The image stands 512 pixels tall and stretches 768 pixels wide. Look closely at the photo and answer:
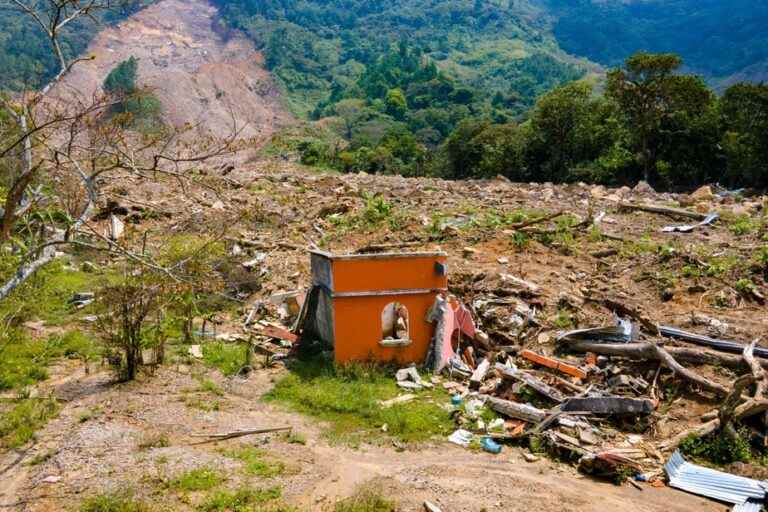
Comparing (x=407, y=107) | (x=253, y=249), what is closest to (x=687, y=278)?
(x=253, y=249)

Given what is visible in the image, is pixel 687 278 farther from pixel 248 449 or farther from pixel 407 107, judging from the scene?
pixel 407 107

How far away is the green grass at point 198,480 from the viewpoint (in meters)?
5.49

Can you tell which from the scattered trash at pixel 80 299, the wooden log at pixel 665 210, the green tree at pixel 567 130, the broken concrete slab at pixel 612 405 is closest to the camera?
the broken concrete slab at pixel 612 405

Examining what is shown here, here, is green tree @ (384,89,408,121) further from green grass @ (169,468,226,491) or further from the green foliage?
green grass @ (169,468,226,491)

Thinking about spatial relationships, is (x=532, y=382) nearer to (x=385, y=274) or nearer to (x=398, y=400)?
(x=398, y=400)

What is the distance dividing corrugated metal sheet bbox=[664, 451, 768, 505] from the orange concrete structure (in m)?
3.60

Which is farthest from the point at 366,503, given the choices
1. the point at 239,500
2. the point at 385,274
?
the point at 385,274

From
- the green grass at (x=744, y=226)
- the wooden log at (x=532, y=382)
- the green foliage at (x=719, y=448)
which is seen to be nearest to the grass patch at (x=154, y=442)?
the wooden log at (x=532, y=382)

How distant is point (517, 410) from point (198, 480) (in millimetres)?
3439

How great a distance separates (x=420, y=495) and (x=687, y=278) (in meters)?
6.12

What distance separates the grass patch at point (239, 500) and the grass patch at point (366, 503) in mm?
606

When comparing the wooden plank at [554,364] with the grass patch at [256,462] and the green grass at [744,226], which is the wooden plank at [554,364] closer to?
the grass patch at [256,462]

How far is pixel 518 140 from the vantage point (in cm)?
2833

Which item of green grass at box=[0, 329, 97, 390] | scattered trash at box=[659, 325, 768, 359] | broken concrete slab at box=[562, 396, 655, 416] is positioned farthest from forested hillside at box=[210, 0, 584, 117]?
broken concrete slab at box=[562, 396, 655, 416]
